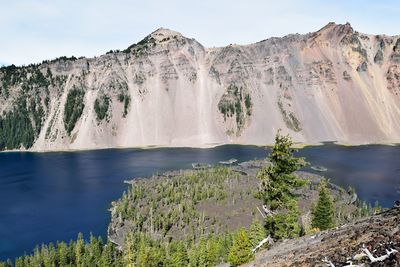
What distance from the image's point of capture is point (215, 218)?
126 metres

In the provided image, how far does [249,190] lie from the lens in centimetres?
15650

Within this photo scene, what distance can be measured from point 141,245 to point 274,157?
60711 mm

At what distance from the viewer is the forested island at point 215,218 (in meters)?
46.2

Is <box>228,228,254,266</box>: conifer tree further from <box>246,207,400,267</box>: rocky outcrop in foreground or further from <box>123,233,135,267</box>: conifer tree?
<box>123,233,135,267</box>: conifer tree

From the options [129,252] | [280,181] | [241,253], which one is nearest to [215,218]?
[129,252]

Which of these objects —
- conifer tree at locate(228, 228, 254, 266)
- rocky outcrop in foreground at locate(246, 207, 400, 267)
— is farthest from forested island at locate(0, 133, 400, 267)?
rocky outcrop in foreground at locate(246, 207, 400, 267)

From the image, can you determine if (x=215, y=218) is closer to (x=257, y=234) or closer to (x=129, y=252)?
(x=129, y=252)

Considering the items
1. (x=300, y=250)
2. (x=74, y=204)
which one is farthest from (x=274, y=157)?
(x=74, y=204)

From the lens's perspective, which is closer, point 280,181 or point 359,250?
point 359,250

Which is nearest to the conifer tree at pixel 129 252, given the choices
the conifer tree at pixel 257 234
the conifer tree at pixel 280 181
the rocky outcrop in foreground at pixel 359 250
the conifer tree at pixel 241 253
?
the conifer tree at pixel 257 234

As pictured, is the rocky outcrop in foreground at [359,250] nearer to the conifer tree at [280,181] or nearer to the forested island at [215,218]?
the forested island at [215,218]

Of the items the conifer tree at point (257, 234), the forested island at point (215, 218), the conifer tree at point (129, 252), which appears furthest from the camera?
the conifer tree at point (129, 252)

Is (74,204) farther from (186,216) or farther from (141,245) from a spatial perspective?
(141,245)

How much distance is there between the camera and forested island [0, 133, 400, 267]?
152 ft
